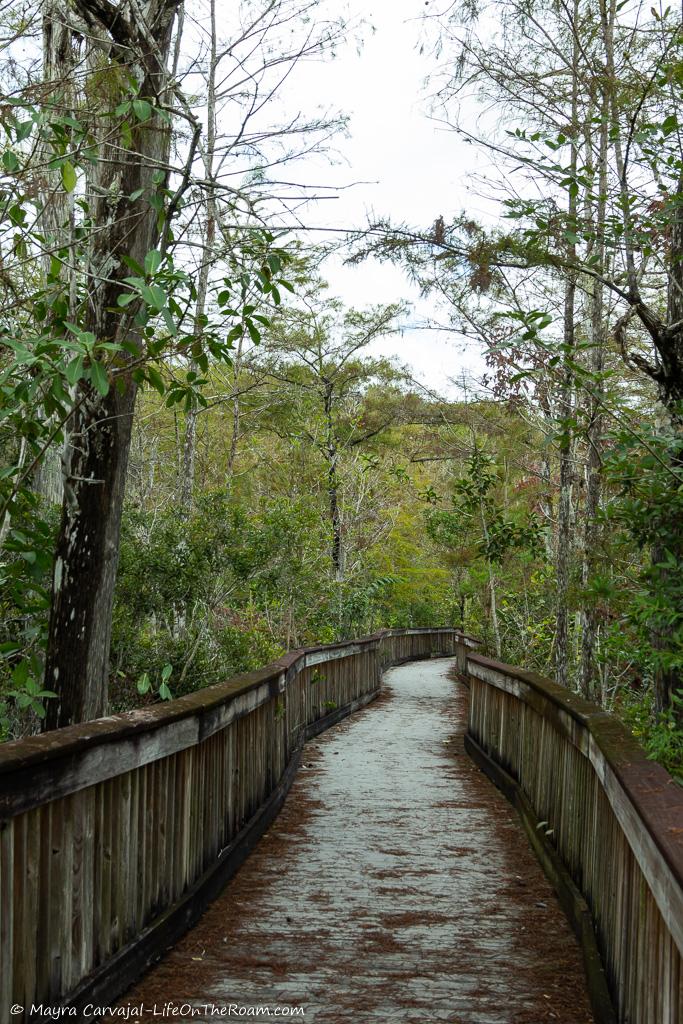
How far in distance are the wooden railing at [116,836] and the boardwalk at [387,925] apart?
20cm

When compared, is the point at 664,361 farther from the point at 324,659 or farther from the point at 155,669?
the point at 324,659

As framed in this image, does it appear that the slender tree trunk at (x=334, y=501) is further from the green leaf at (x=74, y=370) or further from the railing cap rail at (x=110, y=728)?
the green leaf at (x=74, y=370)

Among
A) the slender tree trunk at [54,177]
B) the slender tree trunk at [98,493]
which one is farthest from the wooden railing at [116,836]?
the slender tree trunk at [54,177]

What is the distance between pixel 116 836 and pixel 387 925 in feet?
6.16

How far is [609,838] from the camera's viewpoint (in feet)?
12.9

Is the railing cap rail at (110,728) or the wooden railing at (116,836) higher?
the railing cap rail at (110,728)

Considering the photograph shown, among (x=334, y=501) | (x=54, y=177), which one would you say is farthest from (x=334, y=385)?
(x=54, y=177)

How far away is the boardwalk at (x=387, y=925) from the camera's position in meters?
3.96

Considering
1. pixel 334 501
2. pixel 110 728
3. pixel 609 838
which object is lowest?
pixel 609 838

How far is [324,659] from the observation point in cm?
1267

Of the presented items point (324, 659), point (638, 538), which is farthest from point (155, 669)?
point (638, 538)

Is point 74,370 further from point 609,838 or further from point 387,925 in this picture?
point 387,925

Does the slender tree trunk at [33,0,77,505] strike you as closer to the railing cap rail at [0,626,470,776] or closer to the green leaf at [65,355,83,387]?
the railing cap rail at [0,626,470,776]

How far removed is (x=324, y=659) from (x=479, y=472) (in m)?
6.30
